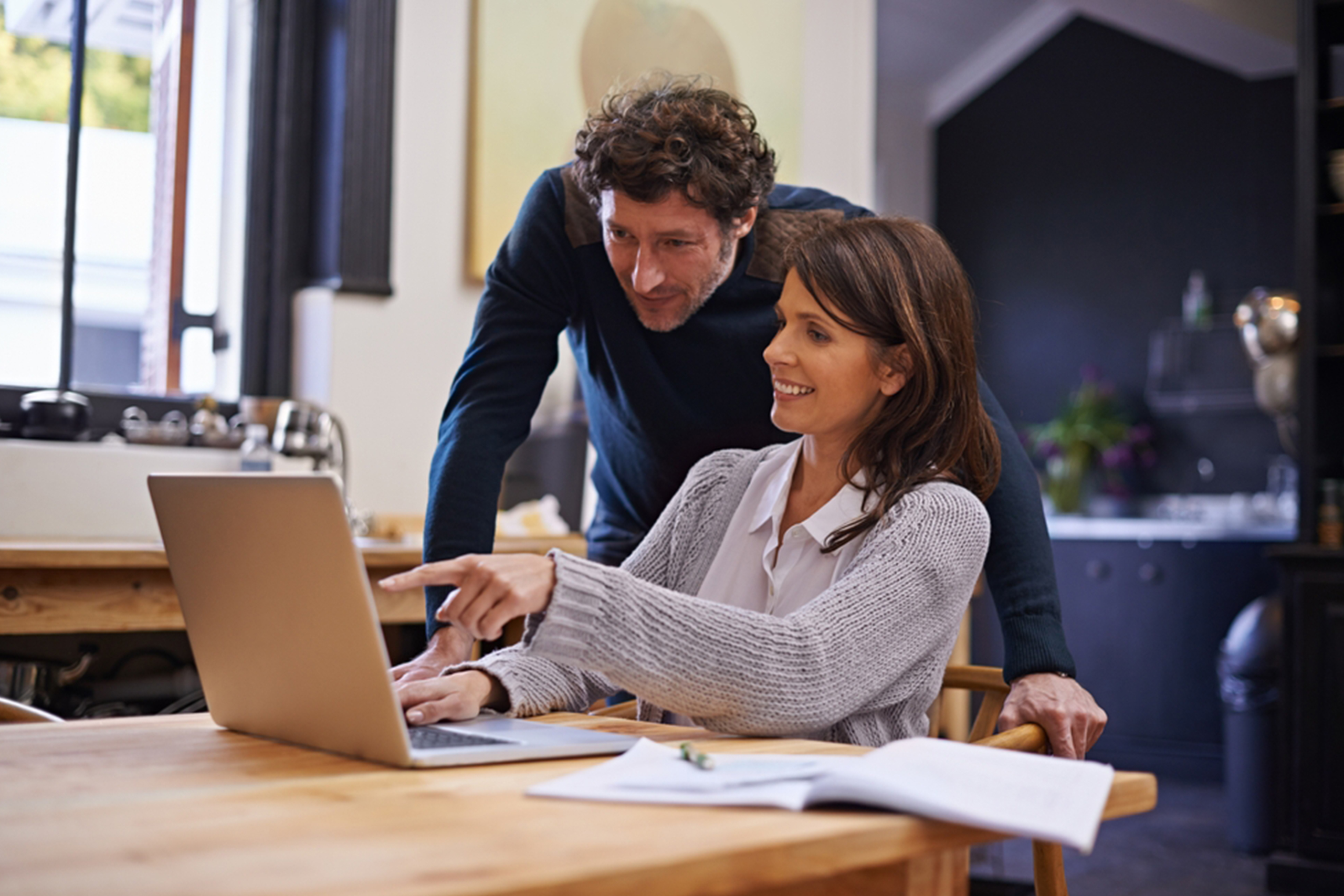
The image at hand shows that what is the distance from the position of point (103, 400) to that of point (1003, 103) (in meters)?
5.06

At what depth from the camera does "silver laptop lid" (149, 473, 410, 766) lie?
0.88 m

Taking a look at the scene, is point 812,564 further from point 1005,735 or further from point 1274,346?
point 1274,346

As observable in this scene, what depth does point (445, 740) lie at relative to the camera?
1.00 meters

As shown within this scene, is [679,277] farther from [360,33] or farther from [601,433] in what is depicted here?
[360,33]

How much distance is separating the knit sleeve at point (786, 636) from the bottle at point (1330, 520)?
259 cm

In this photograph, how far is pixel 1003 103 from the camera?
6.61m

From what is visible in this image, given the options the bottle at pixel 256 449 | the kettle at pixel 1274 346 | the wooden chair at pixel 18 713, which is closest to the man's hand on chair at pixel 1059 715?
the wooden chair at pixel 18 713

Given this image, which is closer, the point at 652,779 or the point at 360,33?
the point at 652,779

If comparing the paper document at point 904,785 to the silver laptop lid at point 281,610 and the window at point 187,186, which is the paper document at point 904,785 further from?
the window at point 187,186

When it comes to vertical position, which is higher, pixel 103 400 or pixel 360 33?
pixel 360 33

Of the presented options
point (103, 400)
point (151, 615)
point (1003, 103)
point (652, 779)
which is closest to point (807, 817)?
point (652, 779)

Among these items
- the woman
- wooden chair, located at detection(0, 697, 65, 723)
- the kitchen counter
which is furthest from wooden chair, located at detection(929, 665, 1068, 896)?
the kitchen counter

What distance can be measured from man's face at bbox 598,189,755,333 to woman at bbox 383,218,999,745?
248 mm

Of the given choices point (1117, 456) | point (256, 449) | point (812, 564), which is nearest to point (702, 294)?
point (812, 564)
